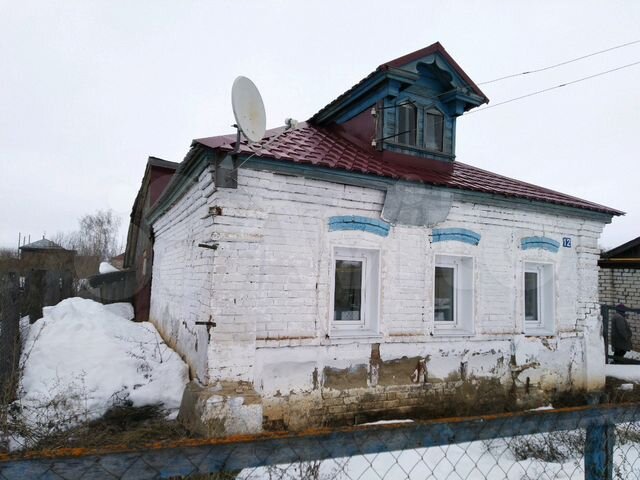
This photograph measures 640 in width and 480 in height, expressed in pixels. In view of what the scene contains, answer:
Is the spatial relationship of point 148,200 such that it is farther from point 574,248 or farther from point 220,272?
point 574,248

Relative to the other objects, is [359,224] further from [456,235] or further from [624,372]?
[624,372]

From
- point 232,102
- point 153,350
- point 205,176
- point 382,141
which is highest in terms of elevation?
point 382,141

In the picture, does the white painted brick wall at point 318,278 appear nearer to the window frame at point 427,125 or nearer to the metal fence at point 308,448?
the window frame at point 427,125

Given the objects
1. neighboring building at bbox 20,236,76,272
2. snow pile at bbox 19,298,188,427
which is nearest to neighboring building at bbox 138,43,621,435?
snow pile at bbox 19,298,188,427

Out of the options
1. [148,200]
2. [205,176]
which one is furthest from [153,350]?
[148,200]

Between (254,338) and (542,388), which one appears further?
(542,388)

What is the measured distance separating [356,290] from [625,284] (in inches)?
431

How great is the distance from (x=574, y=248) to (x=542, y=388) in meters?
2.59

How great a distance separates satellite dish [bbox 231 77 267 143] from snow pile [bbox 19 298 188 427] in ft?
11.0

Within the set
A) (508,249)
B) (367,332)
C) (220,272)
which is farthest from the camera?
(508,249)

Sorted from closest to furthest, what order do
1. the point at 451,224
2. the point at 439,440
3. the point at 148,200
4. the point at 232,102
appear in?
the point at 439,440, the point at 232,102, the point at 451,224, the point at 148,200

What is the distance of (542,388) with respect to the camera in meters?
7.30

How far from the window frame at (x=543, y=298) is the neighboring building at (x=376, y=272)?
0.08 ft

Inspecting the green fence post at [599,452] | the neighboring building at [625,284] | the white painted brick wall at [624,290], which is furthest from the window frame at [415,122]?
the white painted brick wall at [624,290]
